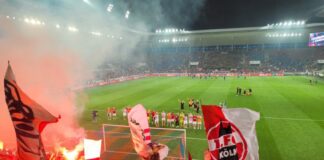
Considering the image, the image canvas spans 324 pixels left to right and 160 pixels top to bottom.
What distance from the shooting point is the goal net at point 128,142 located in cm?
1309

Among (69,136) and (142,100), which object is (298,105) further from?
(69,136)

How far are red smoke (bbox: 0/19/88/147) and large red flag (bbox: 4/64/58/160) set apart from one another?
724 cm

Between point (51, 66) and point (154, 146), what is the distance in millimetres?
10220

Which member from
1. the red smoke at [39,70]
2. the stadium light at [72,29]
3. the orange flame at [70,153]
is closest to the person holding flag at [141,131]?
the orange flame at [70,153]

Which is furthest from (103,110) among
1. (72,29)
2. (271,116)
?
(271,116)

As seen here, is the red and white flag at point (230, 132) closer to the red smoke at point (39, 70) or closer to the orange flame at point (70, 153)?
the orange flame at point (70, 153)

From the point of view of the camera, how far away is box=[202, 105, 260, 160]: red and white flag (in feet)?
14.7

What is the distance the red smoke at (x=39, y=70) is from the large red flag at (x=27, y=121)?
7.24 meters

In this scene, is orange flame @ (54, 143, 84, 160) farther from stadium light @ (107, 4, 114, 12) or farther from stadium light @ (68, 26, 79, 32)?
stadium light @ (107, 4, 114, 12)

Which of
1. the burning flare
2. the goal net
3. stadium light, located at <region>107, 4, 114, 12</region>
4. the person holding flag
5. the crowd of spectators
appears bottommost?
the goal net

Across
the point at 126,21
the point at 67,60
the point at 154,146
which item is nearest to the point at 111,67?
the point at 126,21

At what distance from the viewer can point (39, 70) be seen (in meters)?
13.4

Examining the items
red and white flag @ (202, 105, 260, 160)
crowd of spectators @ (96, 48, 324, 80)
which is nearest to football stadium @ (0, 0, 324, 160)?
red and white flag @ (202, 105, 260, 160)

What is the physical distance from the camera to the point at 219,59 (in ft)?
241
